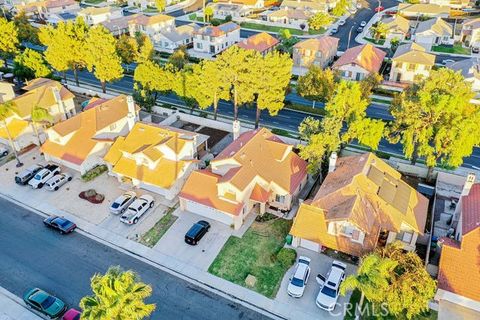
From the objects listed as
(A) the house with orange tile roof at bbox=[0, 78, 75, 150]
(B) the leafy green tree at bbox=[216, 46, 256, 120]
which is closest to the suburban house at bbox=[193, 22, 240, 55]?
(B) the leafy green tree at bbox=[216, 46, 256, 120]

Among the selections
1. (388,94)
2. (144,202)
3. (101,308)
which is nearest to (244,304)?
(101,308)

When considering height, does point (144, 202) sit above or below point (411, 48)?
below

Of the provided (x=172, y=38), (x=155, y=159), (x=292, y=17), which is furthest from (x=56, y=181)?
(x=292, y=17)

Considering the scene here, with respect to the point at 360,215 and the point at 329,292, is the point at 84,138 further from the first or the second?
the point at 329,292

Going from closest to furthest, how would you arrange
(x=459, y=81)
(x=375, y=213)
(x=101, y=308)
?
1. (x=101, y=308)
2. (x=375, y=213)
3. (x=459, y=81)

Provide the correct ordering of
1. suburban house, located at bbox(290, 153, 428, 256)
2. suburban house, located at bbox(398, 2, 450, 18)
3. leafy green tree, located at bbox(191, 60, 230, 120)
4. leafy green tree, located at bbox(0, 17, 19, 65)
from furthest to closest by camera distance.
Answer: suburban house, located at bbox(398, 2, 450, 18), leafy green tree, located at bbox(0, 17, 19, 65), leafy green tree, located at bbox(191, 60, 230, 120), suburban house, located at bbox(290, 153, 428, 256)

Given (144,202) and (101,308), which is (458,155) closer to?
(144,202)

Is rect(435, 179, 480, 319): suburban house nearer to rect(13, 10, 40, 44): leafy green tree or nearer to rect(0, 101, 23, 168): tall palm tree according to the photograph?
rect(0, 101, 23, 168): tall palm tree
